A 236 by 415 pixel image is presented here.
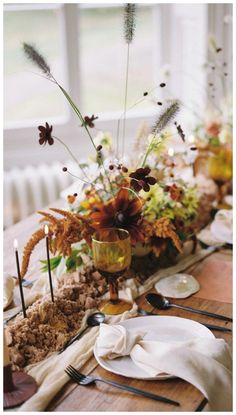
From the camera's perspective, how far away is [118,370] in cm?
121

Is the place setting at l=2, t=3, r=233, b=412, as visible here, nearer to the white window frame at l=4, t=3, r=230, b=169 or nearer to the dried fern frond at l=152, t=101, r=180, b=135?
the dried fern frond at l=152, t=101, r=180, b=135

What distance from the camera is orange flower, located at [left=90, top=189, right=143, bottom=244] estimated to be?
148 centimetres

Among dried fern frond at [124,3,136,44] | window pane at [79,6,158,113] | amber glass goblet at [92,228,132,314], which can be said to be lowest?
amber glass goblet at [92,228,132,314]

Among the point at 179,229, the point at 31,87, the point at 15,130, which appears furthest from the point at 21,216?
the point at 179,229

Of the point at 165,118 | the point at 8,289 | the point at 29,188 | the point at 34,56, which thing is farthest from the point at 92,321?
the point at 29,188

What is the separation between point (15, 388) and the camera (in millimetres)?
1168

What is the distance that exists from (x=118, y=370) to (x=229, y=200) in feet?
3.73

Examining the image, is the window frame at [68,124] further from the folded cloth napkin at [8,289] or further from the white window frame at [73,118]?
the folded cloth napkin at [8,289]

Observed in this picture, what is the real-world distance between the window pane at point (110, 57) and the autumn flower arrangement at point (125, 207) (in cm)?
164

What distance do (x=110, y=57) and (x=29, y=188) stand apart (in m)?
0.88

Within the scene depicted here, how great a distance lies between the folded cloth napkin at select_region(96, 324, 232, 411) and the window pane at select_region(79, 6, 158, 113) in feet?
7.38

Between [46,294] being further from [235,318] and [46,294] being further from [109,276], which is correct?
[235,318]

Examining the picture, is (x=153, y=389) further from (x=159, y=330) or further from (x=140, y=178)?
(x=140, y=178)

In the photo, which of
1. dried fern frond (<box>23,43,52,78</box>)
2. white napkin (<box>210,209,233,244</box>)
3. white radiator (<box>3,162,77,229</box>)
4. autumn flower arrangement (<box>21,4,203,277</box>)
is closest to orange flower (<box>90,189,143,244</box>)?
autumn flower arrangement (<box>21,4,203,277</box>)
